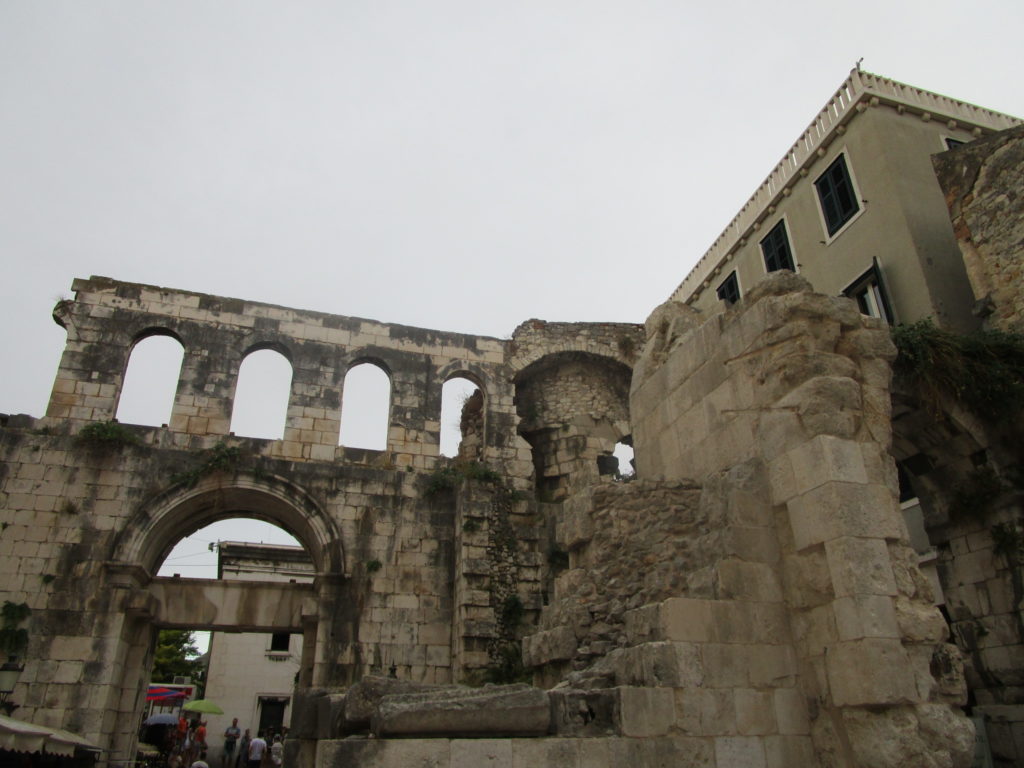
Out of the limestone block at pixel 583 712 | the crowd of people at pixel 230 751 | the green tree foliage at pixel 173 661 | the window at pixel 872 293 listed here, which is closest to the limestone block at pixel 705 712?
the limestone block at pixel 583 712

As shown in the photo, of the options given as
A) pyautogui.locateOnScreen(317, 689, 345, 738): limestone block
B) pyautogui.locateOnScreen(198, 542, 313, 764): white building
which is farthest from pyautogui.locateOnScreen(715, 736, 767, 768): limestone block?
pyautogui.locateOnScreen(198, 542, 313, 764): white building

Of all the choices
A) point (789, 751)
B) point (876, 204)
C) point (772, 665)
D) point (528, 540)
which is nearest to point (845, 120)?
point (876, 204)

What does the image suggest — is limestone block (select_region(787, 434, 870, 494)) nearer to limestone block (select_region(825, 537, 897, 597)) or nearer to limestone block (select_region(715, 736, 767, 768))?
limestone block (select_region(825, 537, 897, 597))

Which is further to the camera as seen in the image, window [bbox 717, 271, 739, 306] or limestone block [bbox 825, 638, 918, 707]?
window [bbox 717, 271, 739, 306]

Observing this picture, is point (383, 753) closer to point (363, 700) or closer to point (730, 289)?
point (363, 700)

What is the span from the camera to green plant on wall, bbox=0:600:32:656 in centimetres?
1124

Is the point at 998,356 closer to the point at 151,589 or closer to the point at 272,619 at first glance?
the point at 272,619

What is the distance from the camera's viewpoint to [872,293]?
13.3 m

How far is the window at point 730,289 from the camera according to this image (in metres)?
17.5

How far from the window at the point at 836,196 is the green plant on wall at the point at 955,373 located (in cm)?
456

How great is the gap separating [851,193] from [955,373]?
538 centimetres

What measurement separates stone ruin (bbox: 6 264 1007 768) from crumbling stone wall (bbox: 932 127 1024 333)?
20.0 ft

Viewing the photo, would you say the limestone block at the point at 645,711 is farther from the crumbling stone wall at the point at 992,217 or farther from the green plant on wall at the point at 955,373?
the crumbling stone wall at the point at 992,217

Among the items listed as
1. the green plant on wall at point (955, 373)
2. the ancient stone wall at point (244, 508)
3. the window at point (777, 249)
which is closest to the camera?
the green plant on wall at point (955, 373)
